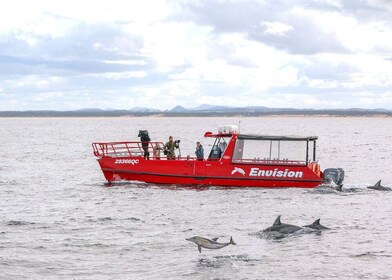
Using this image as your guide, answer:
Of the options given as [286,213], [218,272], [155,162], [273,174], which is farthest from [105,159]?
[218,272]

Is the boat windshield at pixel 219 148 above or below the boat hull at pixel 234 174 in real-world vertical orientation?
above

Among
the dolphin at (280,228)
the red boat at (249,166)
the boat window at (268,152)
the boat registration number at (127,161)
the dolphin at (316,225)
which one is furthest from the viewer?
the boat registration number at (127,161)

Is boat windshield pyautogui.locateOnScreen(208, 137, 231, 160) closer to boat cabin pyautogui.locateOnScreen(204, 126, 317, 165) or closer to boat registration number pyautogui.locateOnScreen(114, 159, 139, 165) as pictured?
boat cabin pyautogui.locateOnScreen(204, 126, 317, 165)

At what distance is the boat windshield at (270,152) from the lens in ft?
107

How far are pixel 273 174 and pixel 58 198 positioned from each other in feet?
34.1

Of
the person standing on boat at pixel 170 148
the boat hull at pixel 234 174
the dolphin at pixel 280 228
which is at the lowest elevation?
the dolphin at pixel 280 228

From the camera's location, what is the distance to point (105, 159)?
112 feet

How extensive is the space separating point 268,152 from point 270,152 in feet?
0.32

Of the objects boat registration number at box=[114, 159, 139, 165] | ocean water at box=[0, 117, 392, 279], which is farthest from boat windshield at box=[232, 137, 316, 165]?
boat registration number at box=[114, 159, 139, 165]

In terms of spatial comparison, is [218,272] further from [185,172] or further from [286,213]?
[185,172]

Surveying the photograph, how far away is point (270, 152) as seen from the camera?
3275 cm

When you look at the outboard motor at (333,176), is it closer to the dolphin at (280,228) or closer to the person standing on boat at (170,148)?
the person standing on boat at (170,148)

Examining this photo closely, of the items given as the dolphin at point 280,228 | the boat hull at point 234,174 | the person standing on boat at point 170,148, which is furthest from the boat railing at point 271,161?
the dolphin at point 280,228

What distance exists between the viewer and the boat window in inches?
1283
